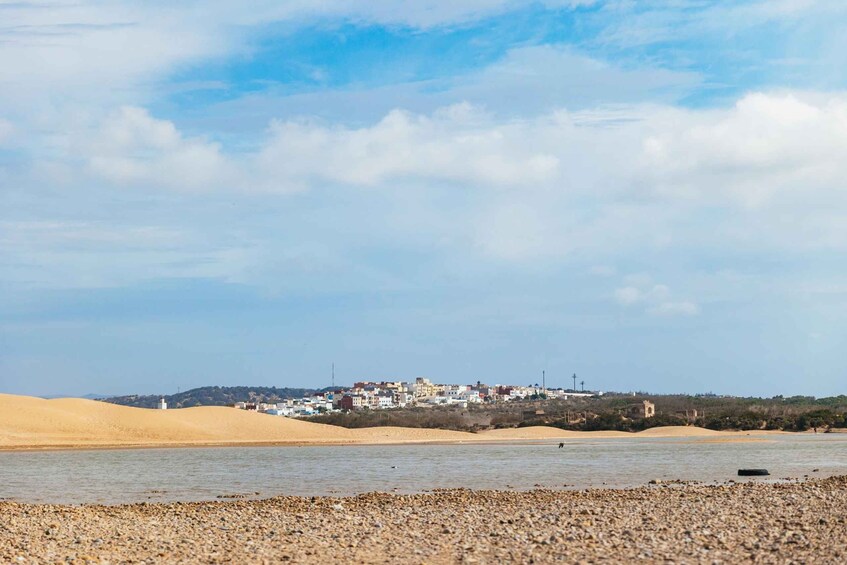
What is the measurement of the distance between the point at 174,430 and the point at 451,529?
185 feet

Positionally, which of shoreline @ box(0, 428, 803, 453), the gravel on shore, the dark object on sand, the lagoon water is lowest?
shoreline @ box(0, 428, 803, 453)

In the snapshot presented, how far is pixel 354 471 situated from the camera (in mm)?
34562

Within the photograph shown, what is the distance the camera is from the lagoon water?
88.1 feet

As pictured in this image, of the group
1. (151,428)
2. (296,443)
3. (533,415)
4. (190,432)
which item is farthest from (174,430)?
(533,415)

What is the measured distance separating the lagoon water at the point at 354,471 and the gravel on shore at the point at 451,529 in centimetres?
482

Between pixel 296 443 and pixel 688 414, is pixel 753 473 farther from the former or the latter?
pixel 688 414

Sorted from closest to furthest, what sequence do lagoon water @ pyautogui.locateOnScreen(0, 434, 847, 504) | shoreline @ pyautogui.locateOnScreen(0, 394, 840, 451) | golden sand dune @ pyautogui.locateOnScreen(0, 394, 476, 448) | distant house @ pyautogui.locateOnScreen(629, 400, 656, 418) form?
lagoon water @ pyautogui.locateOnScreen(0, 434, 847, 504) → shoreline @ pyautogui.locateOnScreen(0, 394, 840, 451) → golden sand dune @ pyautogui.locateOnScreen(0, 394, 476, 448) → distant house @ pyautogui.locateOnScreen(629, 400, 656, 418)

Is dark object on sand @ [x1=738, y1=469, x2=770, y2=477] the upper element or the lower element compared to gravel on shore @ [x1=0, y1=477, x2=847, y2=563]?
lower

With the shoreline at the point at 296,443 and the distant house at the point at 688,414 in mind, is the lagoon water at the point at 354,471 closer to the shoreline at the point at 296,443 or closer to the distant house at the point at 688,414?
the shoreline at the point at 296,443

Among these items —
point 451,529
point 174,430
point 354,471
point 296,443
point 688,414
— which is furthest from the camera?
point 688,414

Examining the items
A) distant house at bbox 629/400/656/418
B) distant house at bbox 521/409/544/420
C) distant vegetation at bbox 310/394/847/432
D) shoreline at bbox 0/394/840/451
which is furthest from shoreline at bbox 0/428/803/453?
distant house at bbox 521/409/544/420

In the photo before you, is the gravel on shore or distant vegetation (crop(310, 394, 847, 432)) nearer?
the gravel on shore

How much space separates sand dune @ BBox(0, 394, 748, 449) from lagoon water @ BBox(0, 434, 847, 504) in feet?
46.7

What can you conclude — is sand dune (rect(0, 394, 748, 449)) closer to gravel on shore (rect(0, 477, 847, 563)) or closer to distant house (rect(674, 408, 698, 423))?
distant house (rect(674, 408, 698, 423))
